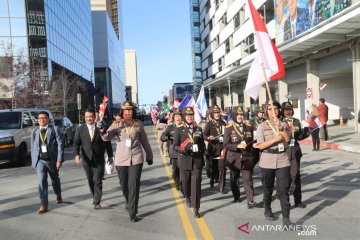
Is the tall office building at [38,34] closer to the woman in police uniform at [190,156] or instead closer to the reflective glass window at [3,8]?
the reflective glass window at [3,8]

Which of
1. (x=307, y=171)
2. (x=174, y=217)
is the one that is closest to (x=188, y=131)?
(x=174, y=217)

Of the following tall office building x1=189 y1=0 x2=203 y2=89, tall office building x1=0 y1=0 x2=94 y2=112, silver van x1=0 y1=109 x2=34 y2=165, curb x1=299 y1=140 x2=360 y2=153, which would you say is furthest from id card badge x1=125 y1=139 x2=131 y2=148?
tall office building x1=189 y1=0 x2=203 y2=89

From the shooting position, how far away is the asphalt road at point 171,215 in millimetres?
5539

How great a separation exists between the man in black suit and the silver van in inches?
286

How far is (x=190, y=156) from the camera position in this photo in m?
6.56

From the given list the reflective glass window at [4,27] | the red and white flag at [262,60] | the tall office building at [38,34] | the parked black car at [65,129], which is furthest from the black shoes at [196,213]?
the reflective glass window at [4,27]

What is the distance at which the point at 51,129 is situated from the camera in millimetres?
7379

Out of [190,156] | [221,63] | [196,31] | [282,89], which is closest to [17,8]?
[282,89]

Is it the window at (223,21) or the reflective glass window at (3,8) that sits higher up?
the window at (223,21)

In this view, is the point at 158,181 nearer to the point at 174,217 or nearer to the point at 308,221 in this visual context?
the point at 174,217

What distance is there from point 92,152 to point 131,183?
1.23 metres

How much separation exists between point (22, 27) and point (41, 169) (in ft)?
115

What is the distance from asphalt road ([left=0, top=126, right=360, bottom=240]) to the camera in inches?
218

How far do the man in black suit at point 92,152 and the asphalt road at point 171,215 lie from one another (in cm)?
39
